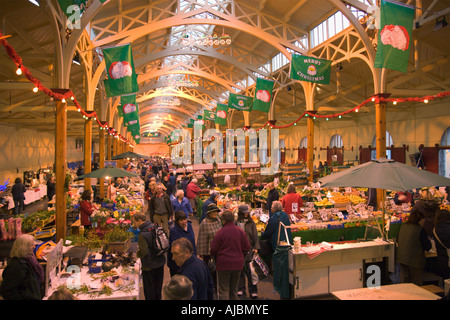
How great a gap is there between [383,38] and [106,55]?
7.44 m

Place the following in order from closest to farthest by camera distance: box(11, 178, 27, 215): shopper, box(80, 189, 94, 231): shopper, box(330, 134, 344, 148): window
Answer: box(80, 189, 94, 231): shopper < box(11, 178, 27, 215): shopper < box(330, 134, 344, 148): window

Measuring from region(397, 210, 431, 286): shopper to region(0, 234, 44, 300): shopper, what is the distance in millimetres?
5379

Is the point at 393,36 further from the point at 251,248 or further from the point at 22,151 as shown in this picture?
the point at 22,151

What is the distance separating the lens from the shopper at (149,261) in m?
4.60

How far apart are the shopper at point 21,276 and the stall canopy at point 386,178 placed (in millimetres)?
4248

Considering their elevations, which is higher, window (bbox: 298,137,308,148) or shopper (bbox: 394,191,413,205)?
window (bbox: 298,137,308,148)

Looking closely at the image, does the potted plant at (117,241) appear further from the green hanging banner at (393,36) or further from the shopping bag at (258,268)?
the green hanging banner at (393,36)

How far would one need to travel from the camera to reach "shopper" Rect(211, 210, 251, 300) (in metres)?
4.60

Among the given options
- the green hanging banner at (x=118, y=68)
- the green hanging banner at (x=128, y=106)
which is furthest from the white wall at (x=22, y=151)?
the green hanging banner at (x=118, y=68)

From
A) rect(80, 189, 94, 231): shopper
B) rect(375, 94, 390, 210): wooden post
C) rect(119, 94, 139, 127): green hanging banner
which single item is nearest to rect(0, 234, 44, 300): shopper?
rect(80, 189, 94, 231): shopper

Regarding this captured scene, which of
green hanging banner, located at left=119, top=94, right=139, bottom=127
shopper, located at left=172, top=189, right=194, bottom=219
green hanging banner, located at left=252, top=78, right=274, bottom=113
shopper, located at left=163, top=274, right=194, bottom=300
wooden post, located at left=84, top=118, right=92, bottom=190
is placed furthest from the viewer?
green hanging banner, located at left=119, top=94, right=139, bottom=127

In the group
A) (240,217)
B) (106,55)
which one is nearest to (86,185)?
(106,55)

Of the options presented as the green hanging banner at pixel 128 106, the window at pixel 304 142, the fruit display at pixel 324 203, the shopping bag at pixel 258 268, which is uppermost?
the green hanging banner at pixel 128 106

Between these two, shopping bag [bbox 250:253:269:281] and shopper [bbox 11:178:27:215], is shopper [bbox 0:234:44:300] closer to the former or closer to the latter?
shopping bag [bbox 250:253:269:281]
